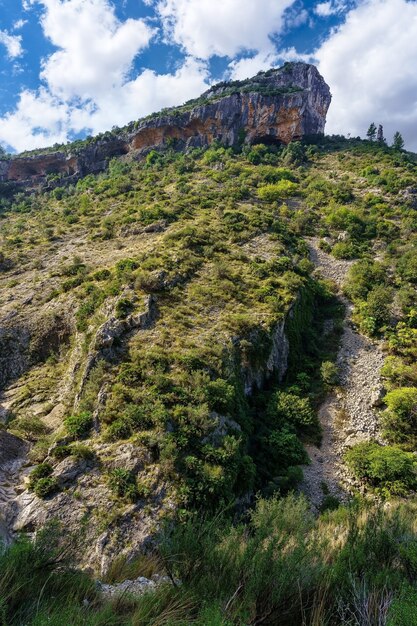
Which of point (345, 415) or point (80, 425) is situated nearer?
point (80, 425)

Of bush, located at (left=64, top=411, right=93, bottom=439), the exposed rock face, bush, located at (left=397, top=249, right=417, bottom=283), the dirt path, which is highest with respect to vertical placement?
bush, located at (left=397, top=249, right=417, bottom=283)

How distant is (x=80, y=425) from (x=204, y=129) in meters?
75.0

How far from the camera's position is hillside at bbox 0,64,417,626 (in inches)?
227

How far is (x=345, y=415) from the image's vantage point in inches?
782

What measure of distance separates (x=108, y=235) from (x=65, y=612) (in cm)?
3818

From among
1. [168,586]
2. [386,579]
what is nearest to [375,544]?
[386,579]

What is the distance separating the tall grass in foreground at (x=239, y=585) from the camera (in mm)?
4641

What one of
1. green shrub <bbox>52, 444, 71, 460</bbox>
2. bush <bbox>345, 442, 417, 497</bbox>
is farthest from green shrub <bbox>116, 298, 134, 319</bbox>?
bush <bbox>345, 442, 417, 497</bbox>

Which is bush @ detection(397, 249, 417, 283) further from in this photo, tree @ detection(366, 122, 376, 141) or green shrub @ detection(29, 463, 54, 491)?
tree @ detection(366, 122, 376, 141)

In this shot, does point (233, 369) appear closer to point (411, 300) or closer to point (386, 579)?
point (386, 579)

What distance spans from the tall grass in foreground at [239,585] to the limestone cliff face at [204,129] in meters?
76.4

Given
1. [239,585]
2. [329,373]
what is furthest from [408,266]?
[239,585]

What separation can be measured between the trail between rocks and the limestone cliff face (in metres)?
60.5

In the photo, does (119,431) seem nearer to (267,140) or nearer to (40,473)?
(40,473)
